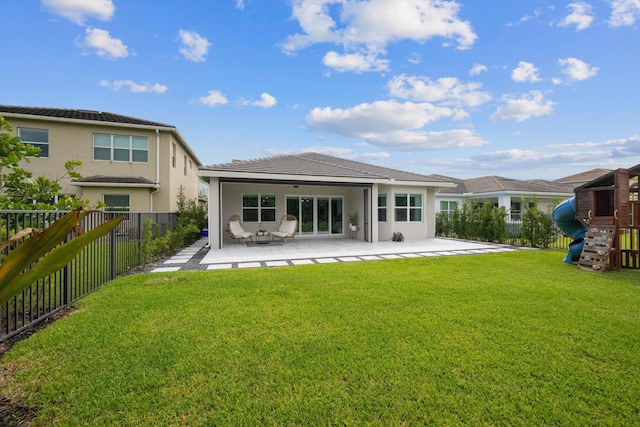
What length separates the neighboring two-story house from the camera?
47.3 feet

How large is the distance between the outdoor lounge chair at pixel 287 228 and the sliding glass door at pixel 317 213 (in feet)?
3.65

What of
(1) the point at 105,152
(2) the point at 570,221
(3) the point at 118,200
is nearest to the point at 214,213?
(3) the point at 118,200

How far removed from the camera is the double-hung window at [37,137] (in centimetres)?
1434

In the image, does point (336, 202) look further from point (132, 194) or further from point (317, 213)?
point (132, 194)

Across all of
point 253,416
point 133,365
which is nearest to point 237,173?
point 133,365

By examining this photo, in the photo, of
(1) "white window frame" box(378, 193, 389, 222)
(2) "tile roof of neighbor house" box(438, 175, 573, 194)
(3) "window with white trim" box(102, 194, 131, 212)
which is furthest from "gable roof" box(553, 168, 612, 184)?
(3) "window with white trim" box(102, 194, 131, 212)

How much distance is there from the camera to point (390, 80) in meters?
16.1

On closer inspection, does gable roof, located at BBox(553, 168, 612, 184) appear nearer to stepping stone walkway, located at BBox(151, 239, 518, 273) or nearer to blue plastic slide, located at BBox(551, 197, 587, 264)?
blue plastic slide, located at BBox(551, 197, 587, 264)

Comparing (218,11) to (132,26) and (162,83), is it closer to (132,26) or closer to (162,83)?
(132,26)

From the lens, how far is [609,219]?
8203 millimetres

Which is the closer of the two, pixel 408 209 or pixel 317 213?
pixel 408 209

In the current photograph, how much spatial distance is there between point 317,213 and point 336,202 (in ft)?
4.07

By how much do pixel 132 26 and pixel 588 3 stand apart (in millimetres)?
15906

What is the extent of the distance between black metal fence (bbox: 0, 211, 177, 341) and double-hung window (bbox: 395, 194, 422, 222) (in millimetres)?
10755
